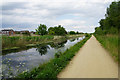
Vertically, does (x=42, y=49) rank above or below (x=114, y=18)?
below

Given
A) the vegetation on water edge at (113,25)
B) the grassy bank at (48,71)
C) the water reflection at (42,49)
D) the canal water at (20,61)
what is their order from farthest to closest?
the water reflection at (42,49) → the vegetation on water edge at (113,25) → the canal water at (20,61) → the grassy bank at (48,71)

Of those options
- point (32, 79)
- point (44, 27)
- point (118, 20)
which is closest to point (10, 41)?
point (32, 79)

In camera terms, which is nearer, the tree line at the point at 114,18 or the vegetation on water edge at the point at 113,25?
the tree line at the point at 114,18

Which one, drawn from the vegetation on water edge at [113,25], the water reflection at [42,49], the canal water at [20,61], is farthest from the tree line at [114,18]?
the water reflection at [42,49]

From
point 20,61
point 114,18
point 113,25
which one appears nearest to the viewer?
point 114,18

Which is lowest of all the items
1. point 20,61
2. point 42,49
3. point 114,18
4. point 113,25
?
point 20,61

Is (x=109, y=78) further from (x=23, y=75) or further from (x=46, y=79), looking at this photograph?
(x=23, y=75)

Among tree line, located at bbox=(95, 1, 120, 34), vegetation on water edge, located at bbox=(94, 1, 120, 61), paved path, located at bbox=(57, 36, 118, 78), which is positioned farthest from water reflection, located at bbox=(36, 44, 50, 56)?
tree line, located at bbox=(95, 1, 120, 34)

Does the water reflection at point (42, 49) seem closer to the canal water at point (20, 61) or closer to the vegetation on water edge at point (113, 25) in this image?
the canal water at point (20, 61)

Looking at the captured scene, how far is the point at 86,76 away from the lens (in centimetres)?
421

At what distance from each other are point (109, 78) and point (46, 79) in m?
2.54

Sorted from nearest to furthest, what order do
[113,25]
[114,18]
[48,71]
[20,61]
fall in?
[48,71], [114,18], [113,25], [20,61]

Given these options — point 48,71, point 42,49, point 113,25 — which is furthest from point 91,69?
point 42,49

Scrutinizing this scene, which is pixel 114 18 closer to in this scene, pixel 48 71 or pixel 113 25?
pixel 113 25
